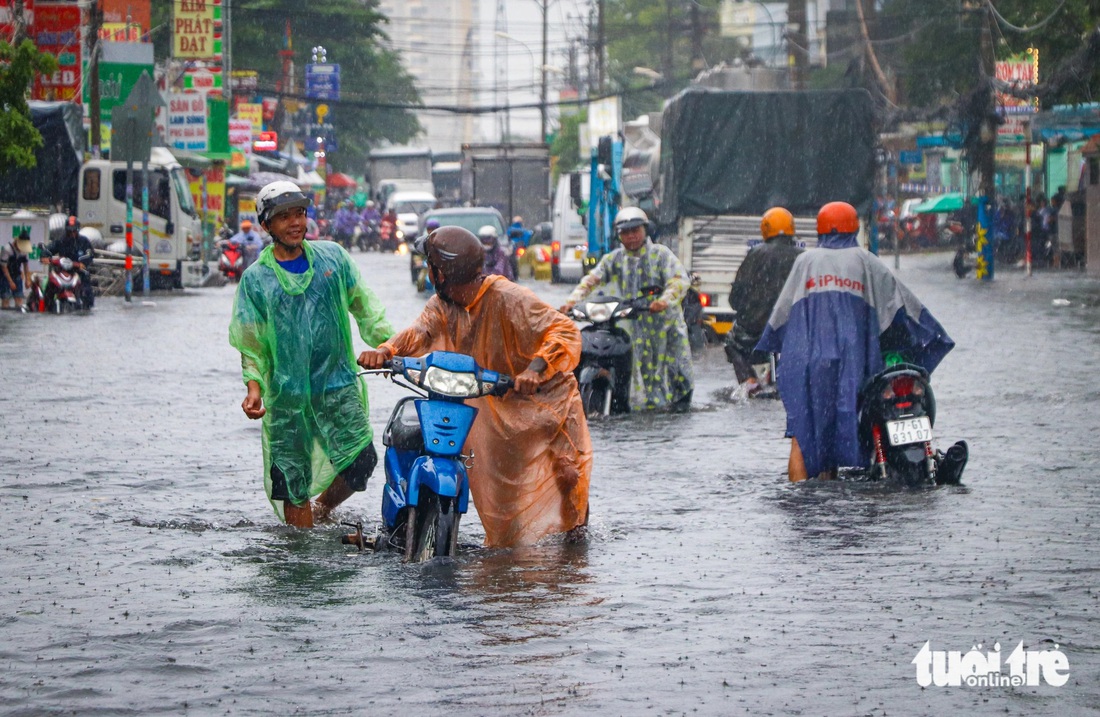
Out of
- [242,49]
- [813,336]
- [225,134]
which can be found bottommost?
[813,336]

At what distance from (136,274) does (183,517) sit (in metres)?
23.6

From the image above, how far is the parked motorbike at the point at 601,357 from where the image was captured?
1259 cm

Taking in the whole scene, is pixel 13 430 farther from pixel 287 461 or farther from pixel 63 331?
pixel 63 331

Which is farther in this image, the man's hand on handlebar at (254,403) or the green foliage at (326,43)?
the green foliage at (326,43)

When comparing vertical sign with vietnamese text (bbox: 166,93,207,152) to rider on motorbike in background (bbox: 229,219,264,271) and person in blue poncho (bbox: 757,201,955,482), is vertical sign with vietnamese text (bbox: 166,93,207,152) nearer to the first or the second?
rider on motorbike in background (bbox: 229,219,264,271)

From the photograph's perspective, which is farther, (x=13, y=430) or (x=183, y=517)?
(x=13, y=430)

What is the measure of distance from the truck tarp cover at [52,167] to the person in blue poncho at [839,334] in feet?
78.1

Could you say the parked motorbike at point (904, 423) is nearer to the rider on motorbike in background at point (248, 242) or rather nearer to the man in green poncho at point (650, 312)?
the man in green poncho at point (650, 312)

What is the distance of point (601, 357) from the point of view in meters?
12.9

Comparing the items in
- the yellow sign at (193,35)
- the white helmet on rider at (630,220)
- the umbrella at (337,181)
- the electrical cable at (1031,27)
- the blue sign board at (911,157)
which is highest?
the yellow sign at (193,35)

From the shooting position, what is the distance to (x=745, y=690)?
5.09 metres

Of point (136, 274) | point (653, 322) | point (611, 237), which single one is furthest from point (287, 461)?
point (136, 274)

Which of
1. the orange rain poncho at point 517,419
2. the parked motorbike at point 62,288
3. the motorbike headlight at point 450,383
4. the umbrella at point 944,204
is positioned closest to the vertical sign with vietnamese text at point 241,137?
the umbrella at point 944,204

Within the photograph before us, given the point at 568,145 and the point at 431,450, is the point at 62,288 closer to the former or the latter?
the point at 431,450
